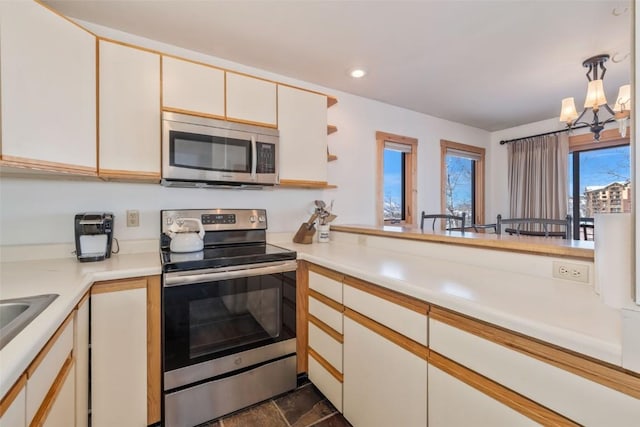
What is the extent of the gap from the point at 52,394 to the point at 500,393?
140cm

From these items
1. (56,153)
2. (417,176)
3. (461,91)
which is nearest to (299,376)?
(56,153)

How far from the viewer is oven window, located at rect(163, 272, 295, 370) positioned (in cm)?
146

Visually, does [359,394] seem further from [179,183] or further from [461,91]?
[461,91]

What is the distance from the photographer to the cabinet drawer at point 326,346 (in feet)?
A: 5.08

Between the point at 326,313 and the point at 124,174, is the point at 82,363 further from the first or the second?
the point at 326,313

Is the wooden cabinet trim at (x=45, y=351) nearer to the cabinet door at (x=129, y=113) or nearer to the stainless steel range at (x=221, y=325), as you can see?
the stainless steel range at (x=221, y=325)

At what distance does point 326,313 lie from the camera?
5.43ft

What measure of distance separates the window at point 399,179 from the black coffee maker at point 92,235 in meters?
2.51

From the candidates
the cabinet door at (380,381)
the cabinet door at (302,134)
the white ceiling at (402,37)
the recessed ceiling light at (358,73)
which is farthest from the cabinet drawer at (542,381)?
the recessed ceiling light at (358,73)

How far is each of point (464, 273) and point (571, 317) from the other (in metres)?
0.50

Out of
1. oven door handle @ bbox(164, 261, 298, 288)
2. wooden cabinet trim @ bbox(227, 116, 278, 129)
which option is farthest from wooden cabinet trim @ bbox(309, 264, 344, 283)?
wooden cabinet trim @ bbox(227, 116, 278, 129)

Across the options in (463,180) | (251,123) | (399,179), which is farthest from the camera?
(463,180)

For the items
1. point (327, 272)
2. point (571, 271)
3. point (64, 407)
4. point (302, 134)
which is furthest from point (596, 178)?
point (64, 407)

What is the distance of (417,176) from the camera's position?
3.44 m
